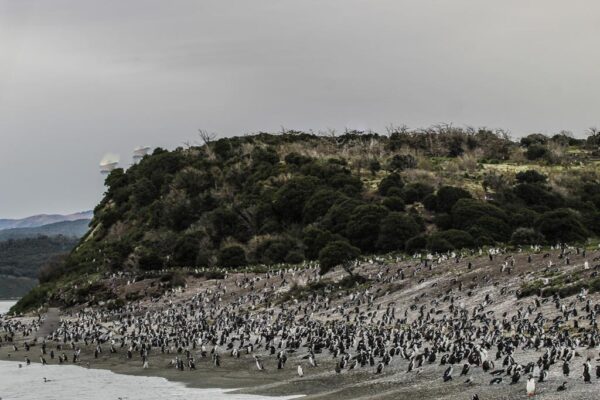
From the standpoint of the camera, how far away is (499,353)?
25906 mm

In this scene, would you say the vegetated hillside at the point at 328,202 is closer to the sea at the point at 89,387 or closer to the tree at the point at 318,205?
the tree at the point at 318,205

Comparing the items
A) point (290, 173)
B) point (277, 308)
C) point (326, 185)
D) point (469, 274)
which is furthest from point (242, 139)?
point (469, 274)

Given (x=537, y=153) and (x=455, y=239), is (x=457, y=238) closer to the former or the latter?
(x=455, y=239)

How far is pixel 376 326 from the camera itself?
125ft

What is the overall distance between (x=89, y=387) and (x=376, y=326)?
13449 mm

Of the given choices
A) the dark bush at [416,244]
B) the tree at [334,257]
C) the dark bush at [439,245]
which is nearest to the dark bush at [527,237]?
the dark bush at [439,245]

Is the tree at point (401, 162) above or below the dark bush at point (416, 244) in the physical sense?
above

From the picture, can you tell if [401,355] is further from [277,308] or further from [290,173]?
[290,173]

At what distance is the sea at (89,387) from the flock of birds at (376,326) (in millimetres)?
2869

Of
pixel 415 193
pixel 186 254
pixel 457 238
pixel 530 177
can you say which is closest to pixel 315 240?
pixel 457 238

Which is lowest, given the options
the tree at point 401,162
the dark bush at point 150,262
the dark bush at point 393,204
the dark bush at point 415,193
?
the dark bush at point 150,262

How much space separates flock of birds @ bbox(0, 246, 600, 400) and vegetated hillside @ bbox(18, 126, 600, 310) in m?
8.10

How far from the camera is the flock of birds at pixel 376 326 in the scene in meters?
26.1

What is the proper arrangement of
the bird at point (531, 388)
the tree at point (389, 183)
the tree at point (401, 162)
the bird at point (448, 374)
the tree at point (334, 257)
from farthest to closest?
1. the tree at point (401, 162)
2. the tree at point (389, 183)
3. the tree at point (334, 257)
4. the bird at point (448, 374)
5. the bird at point (531, 388)
